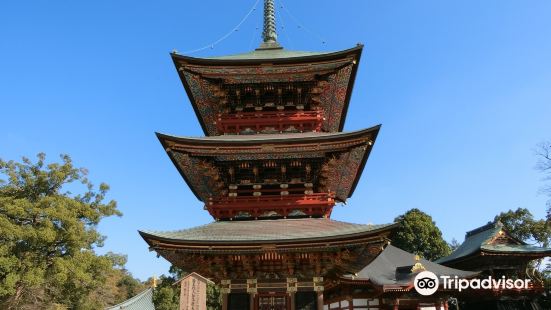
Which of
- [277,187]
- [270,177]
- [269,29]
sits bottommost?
[277,187]

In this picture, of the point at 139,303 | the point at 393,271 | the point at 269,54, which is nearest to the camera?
the point at 269,54

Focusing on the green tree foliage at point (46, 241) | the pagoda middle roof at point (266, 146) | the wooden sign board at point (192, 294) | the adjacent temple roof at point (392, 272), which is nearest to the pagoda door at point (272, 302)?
the pagoda middle roof at point (266, 146)

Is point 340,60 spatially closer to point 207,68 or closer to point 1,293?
point 207,68

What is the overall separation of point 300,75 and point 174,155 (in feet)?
22.4

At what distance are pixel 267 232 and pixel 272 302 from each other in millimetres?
2683

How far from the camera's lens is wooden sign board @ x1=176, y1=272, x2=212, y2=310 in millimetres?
30641

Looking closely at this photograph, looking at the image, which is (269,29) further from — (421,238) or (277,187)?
(421,238)

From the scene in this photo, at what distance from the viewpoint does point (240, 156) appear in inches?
638

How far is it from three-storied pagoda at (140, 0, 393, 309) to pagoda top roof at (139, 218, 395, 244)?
0.04 meters

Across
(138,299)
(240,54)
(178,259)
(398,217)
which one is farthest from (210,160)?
(398,217)

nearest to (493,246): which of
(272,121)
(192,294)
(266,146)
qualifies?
(272,121)

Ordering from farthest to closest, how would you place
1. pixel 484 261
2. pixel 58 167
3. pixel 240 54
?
1. pixel 58 167
2. pixel 484 261
3. pixel 240 54

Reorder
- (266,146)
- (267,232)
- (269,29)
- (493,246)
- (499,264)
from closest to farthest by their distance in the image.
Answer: (267,232) → (266,146) → (269,29) → (493,246) → (499,264)

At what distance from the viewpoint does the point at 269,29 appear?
25.5 meters
